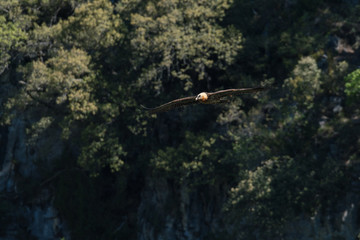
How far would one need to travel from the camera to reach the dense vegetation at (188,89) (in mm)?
29016

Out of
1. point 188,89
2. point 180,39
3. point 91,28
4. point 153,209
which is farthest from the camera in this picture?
point 153,209

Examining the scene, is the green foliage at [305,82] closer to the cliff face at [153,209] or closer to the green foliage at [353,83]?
the green foliage at [353,83]

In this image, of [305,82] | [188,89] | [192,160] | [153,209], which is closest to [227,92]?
[305,82]

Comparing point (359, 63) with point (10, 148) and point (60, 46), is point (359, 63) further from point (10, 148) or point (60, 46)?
point (10, 148)

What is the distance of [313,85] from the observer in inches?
1145

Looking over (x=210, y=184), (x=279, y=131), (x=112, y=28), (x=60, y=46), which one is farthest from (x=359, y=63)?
(x=60, y=46)

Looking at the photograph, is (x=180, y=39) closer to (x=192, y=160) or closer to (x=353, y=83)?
(x=192, y=160)

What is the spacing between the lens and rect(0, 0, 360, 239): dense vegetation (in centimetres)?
2902

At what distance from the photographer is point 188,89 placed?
105 feet

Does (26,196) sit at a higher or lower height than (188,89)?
lower

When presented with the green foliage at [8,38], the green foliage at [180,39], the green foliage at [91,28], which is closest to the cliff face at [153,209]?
the green foliage at [180,39]

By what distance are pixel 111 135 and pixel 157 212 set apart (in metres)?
4.96

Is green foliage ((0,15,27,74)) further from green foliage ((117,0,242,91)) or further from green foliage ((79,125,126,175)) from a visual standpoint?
green foliage ((117,0,242,91))

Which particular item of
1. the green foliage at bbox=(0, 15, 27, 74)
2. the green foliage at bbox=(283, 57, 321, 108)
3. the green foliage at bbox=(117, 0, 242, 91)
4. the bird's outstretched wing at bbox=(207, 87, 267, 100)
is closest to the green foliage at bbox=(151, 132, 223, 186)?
the green foliage at bbox=(117, 0, 242, 91)
